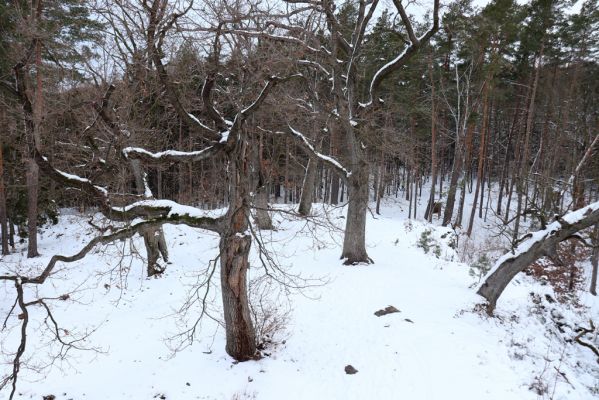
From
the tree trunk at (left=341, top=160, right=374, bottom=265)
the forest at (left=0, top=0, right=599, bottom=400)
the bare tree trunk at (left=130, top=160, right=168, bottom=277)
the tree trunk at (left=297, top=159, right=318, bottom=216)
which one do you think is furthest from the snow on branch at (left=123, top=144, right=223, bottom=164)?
the tree trunk at (left=297, top=159, right=318, bottom=216)

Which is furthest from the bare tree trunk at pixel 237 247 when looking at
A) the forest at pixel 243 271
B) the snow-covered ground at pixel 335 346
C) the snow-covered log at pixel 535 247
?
the snow-covered log at pixel 535 247

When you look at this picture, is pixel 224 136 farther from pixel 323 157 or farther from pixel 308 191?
pixel 308 191

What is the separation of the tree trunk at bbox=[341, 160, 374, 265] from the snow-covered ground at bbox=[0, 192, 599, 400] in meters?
0.45

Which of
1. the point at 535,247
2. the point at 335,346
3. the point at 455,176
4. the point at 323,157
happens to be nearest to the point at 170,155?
the point at 335,346

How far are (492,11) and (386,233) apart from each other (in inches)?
476

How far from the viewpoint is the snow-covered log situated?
7.08 meters

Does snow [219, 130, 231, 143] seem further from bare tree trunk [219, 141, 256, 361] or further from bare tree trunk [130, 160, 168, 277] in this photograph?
bare tree trunk [130, 160, 168, 277]

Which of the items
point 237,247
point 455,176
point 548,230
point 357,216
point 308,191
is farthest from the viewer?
point 455,176

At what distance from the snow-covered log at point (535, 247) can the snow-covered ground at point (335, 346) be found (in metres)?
0.46

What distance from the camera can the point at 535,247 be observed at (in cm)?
746

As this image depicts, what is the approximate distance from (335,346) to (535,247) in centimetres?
450

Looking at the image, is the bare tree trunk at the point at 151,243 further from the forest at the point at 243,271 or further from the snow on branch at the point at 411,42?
the snow on branch at the point at 411,42

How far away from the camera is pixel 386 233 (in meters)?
16.5

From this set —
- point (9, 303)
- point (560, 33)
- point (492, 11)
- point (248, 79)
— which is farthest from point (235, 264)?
point (560, 33)
